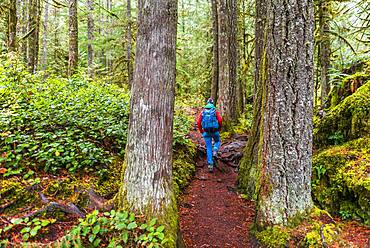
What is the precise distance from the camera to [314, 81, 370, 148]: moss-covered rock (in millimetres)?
5570

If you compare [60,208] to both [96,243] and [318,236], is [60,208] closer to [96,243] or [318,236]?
[96,243]

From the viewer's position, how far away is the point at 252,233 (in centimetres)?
470

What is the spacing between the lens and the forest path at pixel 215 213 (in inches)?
185

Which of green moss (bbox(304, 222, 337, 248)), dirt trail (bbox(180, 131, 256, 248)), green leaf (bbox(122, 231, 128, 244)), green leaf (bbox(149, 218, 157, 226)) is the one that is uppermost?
green leaf (bbox(149, 218, 157, 226))

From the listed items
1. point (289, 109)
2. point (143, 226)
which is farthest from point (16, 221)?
point (289, 109)

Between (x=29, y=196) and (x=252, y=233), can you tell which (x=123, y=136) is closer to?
(x=29, y=196)

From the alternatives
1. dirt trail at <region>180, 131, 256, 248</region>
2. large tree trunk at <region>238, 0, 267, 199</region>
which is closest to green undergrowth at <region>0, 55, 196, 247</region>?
dirt trail at <region>180, 131, 256, 248</region>

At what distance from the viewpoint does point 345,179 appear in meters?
4.68

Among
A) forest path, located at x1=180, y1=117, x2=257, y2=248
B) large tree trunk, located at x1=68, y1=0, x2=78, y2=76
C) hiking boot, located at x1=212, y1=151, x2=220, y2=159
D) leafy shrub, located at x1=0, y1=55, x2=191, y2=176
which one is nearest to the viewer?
forest path, located at x1=180, y1=117, x2=257, y2=248

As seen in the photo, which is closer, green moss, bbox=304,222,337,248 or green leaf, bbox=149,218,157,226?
green leaf, bbox=149,218,157,226

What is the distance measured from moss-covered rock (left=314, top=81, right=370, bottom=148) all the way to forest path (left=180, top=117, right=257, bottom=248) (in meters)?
2.29

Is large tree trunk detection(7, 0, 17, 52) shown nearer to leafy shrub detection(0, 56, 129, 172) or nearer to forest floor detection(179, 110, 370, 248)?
leafy shrub detection(0, 56, 129, 172)

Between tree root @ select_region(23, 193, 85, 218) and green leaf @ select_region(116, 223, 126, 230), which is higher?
tree root @ select_region(23, 193, 85, 218)

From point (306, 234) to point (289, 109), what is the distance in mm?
1825
